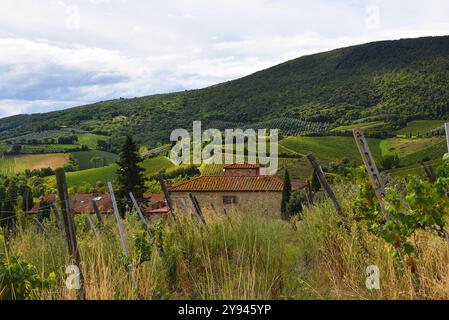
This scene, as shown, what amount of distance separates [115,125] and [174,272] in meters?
120

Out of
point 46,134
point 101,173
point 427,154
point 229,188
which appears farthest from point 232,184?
point 46,134

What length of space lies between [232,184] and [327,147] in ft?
106

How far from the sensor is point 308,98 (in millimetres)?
108812

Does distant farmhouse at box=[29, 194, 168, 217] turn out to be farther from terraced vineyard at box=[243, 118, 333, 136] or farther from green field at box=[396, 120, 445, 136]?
green field at box=[396, 120, 445, 136]

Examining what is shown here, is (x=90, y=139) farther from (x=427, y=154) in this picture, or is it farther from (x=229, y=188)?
(x=427, y=154)

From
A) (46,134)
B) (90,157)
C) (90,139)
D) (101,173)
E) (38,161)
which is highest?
(46,134)

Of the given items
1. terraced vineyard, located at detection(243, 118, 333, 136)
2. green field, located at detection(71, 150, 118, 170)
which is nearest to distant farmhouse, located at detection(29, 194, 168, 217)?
green field, located at detection(71, 150, 118, 170)

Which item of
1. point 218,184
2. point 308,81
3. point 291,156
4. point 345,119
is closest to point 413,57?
point 308,81

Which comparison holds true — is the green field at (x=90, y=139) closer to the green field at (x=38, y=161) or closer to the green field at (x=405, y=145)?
the green field at (x=38, y=161)

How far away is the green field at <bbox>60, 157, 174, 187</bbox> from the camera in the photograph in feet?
236

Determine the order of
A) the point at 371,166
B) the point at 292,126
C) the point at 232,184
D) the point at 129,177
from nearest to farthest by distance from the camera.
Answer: the point at 371,166
the point at 129,177
the point at 232,184
the point at 292,126

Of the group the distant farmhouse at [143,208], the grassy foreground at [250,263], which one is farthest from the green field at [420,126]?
the grassy foreground at [250,263]

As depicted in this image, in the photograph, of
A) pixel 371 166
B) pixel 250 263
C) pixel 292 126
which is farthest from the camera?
pixel 292 126

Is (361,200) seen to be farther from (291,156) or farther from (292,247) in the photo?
(291,156)
